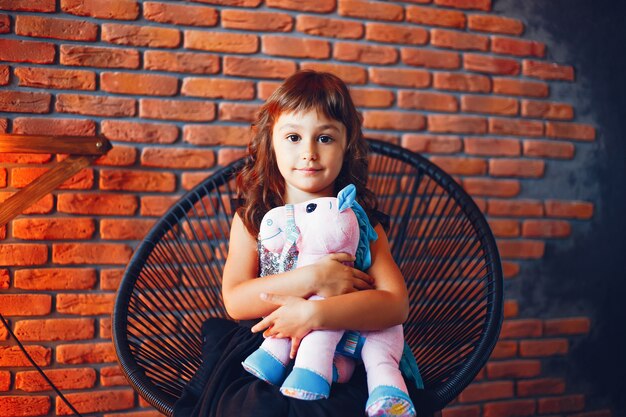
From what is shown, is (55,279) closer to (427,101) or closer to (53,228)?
(53,228)

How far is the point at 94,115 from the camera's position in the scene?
1458 millimetres

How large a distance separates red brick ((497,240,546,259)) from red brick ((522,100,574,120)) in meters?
0.46

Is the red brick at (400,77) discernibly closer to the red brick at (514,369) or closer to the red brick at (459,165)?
the red brick at (459,165)

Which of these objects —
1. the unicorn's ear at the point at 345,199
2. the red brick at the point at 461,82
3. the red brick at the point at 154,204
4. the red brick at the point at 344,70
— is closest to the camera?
the unicorn's ear at the point at 345,199

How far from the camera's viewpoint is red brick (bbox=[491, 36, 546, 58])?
175 centimetres

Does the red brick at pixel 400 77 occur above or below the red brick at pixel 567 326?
above

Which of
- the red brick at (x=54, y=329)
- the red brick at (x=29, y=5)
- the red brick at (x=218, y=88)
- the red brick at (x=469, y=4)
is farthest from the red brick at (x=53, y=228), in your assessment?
the red brick at (x=469, y=4)

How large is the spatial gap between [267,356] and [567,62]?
62.2 inches

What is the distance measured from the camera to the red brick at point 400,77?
5.40 feet

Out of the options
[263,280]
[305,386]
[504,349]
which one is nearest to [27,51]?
[263,280]

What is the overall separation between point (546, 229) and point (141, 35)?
1521mm

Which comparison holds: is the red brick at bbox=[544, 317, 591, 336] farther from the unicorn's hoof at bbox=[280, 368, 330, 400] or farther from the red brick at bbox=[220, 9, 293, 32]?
the red brick at bbox=[220, 9, 293, 32]

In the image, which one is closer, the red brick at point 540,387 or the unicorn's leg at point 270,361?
the unicorn's leg at point 270,361

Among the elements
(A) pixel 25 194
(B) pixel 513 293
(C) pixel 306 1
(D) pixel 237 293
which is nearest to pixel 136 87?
(A) pixel 25 194
